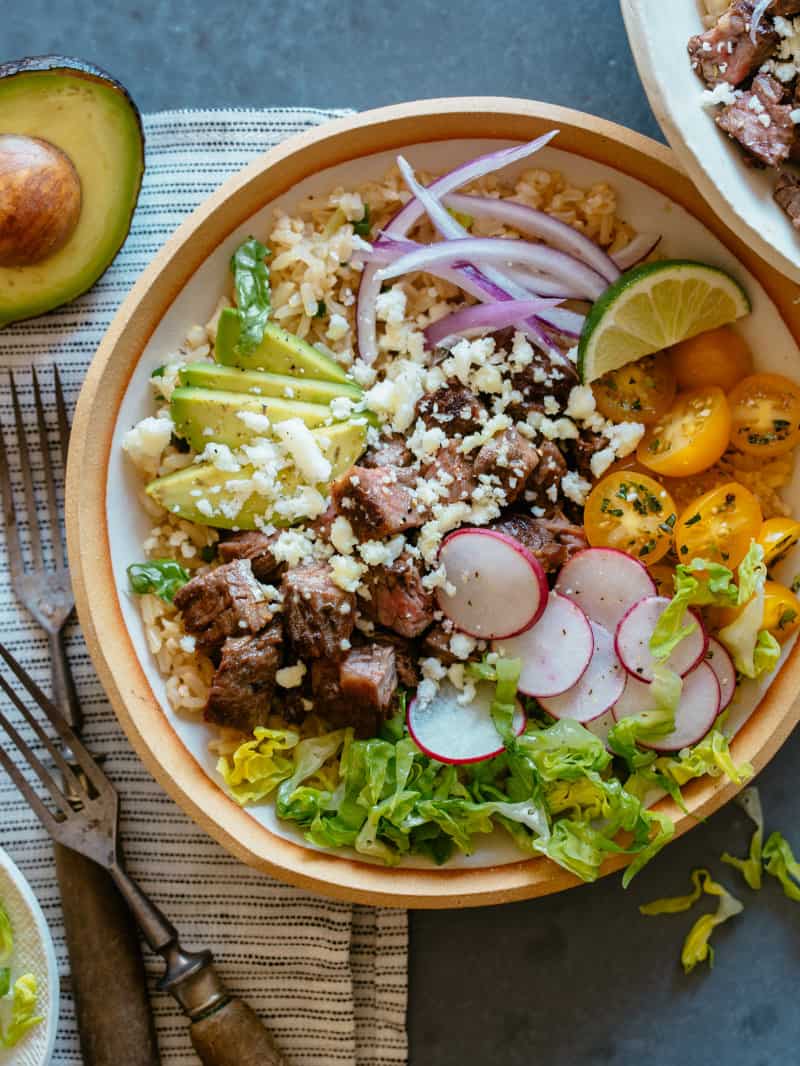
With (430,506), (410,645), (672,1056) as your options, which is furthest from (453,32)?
(672,1056)

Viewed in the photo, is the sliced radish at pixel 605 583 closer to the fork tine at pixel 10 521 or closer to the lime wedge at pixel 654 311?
the lime wedge at pixel 654 311

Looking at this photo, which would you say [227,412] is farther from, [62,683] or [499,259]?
[62,683]

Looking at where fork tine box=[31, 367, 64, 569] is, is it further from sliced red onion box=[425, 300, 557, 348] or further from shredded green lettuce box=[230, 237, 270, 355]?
sliced red onion box=[425, 300, 557, 348]

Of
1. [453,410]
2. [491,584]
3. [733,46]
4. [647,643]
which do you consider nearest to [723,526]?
[647,643]

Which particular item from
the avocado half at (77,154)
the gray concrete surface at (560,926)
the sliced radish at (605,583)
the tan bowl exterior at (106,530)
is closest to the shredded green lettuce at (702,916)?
the gray concrete surface at (560,926)

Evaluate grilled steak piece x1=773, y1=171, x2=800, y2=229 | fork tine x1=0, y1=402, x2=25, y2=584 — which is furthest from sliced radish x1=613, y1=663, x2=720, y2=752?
fork tine x1=0, y1=402, x2=25, y2=584
